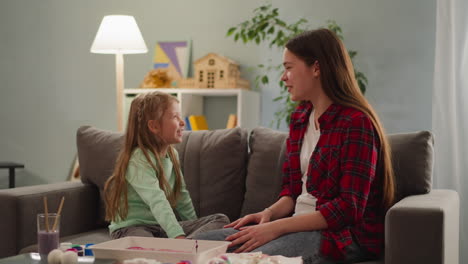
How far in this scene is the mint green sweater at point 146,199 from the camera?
2145 millimetres

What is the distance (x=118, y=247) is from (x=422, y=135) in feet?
3.76

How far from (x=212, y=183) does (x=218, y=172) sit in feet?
0.17

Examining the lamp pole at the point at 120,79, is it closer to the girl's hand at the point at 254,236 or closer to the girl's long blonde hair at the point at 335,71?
the girl's long blonde hair at the point at 335,71

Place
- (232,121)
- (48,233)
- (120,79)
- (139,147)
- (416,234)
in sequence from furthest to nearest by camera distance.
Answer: (232,121) → (120,79) → (139,147) → (416,234) → (48,233)

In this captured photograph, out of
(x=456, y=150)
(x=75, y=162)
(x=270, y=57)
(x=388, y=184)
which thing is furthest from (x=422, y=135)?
(x=75, y=162)

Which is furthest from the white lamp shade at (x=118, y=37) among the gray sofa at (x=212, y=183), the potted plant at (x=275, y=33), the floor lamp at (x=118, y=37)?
the gray sofa at (x=212, y=183)

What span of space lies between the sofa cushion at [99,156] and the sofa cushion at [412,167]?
1.20 metres

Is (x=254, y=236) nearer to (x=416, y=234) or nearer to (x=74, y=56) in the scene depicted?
(x=416, y=234)

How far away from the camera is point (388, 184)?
196 centimetres

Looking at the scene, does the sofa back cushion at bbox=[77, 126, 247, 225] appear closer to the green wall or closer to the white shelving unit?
the white shelving unit

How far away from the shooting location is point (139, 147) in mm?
2334

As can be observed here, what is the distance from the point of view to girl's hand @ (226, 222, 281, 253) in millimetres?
1834

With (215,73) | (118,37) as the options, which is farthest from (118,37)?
(215,73)

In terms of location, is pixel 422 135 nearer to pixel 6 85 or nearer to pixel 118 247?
pixel 118 247
